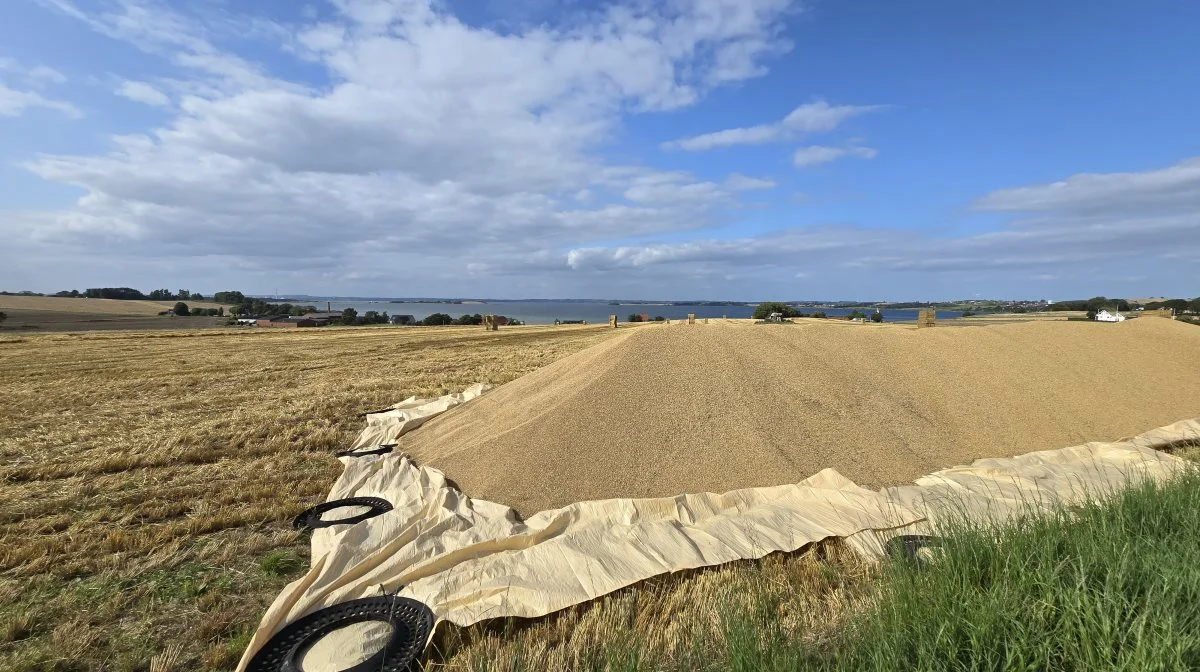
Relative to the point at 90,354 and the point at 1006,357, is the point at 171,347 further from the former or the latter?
the point at 1006,357

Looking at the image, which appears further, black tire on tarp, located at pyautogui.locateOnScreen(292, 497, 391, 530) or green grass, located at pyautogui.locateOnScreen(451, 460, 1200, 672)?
black tire on tarp, located at pyautogui.locateOnScreen(292, 497, 391, 530)

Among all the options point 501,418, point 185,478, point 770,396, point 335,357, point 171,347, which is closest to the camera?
point 185,478

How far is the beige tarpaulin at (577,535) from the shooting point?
2.53m

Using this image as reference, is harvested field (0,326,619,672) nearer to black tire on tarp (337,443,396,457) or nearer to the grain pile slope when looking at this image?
black tire on tarp (337,443,396,457)

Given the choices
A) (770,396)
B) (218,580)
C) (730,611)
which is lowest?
(218,580)

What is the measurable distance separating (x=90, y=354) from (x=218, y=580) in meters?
19.4

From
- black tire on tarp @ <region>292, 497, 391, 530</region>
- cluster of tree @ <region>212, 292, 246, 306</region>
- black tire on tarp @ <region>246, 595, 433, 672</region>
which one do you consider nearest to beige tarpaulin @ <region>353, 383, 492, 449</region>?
black tire on tarp @ <region>292, 497, 391, 530</region>

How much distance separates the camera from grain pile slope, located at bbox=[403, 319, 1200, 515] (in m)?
4.32

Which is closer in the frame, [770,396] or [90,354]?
[770,396]

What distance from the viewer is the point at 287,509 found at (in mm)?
4004

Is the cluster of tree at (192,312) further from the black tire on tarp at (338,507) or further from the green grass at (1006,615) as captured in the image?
the green grass at (1006,615)

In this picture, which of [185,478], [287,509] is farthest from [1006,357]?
[185,478]

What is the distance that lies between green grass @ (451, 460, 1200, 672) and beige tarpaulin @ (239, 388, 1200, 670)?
1.55 ft

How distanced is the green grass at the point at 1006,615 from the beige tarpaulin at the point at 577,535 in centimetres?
47
